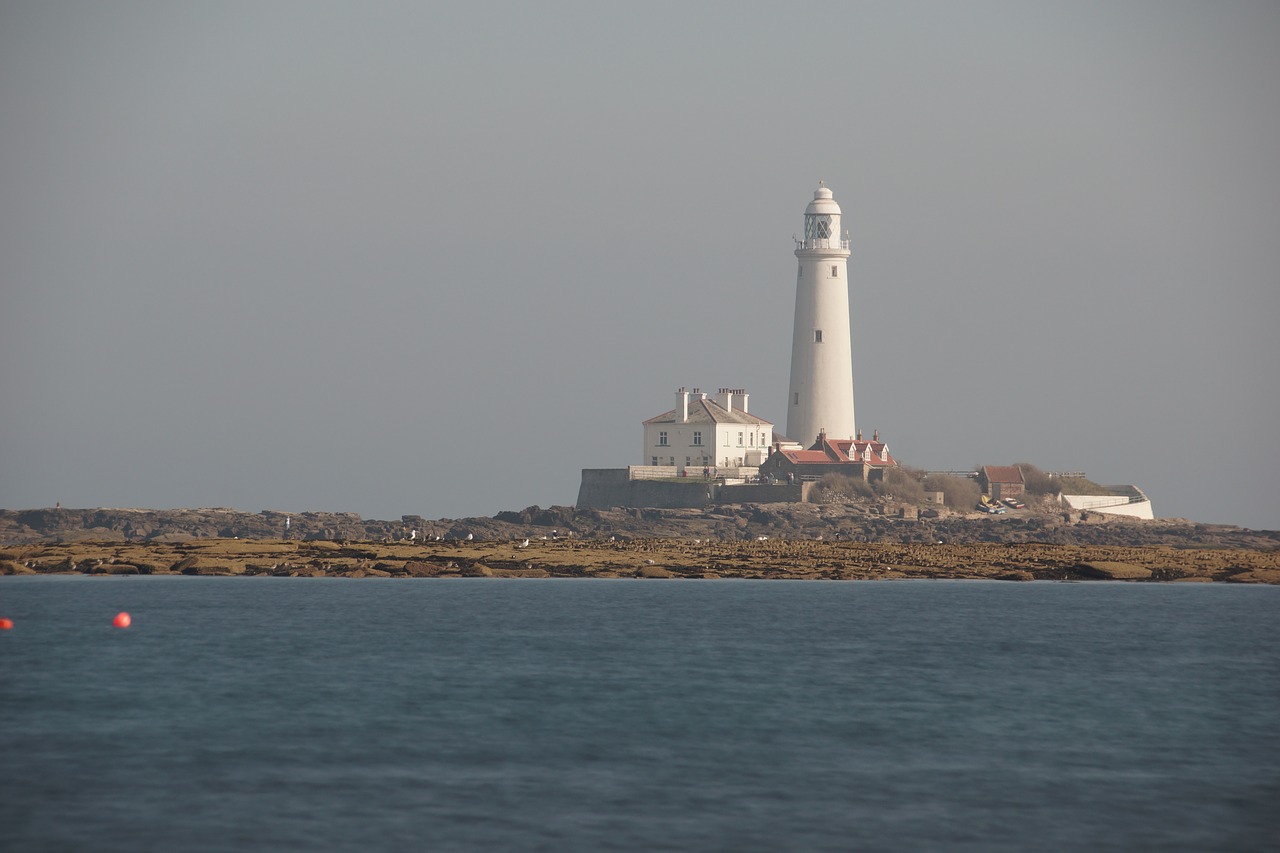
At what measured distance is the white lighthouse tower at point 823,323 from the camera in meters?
87.2

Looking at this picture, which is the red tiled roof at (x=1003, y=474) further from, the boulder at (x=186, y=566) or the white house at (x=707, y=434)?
the boulder at (x=186, y=566)

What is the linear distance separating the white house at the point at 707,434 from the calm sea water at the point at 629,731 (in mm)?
44192

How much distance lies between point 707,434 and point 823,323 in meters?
9.01

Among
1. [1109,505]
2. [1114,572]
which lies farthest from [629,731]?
[1109,505]

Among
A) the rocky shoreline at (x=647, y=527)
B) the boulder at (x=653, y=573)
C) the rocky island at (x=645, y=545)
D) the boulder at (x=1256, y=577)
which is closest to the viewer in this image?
the boulder at (x=653, y=573)

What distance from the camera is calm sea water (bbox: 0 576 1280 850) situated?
17.0m

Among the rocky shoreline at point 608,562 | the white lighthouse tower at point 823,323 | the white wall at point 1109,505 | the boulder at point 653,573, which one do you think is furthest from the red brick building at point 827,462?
the boulder at point 653,573

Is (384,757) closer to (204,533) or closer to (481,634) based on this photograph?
(481,634)

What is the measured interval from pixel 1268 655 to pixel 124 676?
82.0 feet

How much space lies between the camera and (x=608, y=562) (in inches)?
2224

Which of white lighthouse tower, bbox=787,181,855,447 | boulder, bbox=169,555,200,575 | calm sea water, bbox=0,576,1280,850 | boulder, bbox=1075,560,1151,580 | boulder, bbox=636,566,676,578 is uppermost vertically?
white lighthouse tower, bbox=787,181,855,447

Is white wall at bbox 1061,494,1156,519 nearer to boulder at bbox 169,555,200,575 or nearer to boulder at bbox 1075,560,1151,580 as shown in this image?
boulder at bbox 1075,560,1151,580

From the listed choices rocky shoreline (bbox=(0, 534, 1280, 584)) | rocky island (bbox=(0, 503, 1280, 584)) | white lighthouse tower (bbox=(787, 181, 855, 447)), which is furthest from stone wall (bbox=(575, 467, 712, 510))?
rocky shoreline (bbox=(0, 534, 1280, 584))

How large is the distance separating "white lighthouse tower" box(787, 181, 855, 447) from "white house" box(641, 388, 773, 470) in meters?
3.81
